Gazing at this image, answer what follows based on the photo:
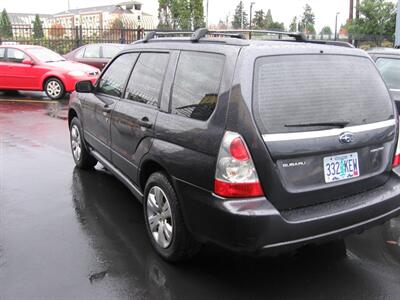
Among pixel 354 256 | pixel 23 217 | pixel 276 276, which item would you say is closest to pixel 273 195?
pixel 276 276

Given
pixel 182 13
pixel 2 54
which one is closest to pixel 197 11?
pixel 182 13

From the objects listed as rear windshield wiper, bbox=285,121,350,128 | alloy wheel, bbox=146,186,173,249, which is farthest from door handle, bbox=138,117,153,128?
rear windshield wiper, bbox=285,121,350,128

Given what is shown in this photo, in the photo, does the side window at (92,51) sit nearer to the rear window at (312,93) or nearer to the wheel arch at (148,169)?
the wheel arch at (148,169)

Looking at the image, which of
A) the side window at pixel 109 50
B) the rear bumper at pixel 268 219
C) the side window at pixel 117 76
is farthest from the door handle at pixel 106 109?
the side window at pixel 109 50

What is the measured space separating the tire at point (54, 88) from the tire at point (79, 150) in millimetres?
7121

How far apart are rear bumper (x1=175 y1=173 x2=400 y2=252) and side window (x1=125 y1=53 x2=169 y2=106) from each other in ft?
3.26

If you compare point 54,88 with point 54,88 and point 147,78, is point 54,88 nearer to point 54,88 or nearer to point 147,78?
point 54,88

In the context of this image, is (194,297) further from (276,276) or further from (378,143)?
(378,143)

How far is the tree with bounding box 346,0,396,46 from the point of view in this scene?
978 inches

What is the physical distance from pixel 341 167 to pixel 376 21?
25.0 m

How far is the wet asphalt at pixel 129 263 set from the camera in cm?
337

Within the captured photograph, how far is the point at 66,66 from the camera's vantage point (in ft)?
44.0

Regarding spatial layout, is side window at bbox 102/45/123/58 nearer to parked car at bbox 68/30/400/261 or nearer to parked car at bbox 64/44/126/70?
parked car at bbox 64/44/126/70

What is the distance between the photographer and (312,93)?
127 inches
